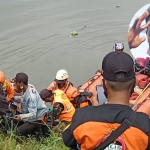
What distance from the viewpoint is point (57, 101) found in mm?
5277

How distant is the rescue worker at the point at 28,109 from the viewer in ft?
17.3

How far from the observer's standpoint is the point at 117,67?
196 centimetres

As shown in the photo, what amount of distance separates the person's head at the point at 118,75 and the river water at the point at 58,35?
744cm

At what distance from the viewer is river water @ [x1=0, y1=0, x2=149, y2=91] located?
10.7 meters

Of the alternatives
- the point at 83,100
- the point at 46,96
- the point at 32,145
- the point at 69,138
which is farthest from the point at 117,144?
the point at 46,96

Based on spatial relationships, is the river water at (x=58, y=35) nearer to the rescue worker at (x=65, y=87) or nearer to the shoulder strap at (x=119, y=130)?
the rescue worker at (x=65, y=87)

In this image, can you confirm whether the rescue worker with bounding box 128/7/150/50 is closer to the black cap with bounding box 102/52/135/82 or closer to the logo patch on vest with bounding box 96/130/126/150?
the black cap with bounding box 102/52/135/82

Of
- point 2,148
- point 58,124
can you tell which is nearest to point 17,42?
point 58,124

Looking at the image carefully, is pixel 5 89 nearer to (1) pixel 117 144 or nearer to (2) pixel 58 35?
A: (1) pixel 117 144

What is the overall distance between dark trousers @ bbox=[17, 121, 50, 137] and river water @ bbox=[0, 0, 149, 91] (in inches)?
147

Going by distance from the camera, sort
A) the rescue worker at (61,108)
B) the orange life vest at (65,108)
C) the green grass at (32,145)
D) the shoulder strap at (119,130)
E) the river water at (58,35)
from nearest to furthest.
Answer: the shoulder strap at (119,130), the green grass at (32,145), the rescue worker at (61,108), the orange life vest at (65,108), the river water at (58,35)

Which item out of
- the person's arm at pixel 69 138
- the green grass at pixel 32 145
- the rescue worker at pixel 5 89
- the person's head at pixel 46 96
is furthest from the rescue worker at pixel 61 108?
the person's arm at pixel 69 138

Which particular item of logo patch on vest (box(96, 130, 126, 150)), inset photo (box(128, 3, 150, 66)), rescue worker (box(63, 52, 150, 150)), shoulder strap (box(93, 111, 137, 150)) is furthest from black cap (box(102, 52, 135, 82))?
inset photo (box(128, 3, 150, 66))

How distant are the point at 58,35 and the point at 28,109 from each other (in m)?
8.84
